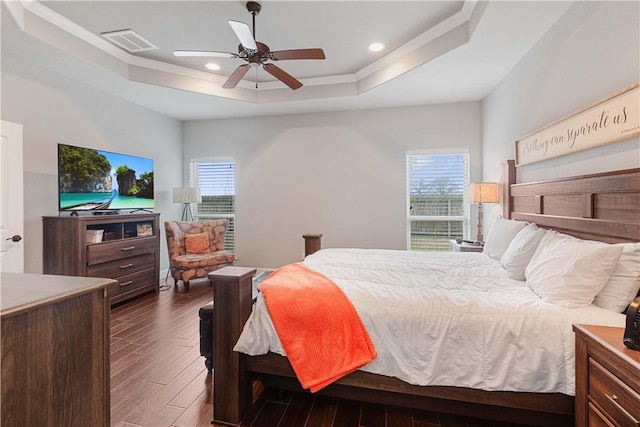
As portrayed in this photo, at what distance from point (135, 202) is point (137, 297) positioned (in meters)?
1.31

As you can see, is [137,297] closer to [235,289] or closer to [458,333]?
[235,289]

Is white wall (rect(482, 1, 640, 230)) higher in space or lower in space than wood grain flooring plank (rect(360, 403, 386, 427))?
higher

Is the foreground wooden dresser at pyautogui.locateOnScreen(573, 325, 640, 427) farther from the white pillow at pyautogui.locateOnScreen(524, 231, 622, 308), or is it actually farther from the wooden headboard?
the wooden headboard

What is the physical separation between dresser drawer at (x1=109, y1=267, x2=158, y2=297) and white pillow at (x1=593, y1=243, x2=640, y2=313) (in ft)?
14.4

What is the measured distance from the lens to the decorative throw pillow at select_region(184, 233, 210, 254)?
15.1 feet

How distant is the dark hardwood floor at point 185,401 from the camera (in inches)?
69.4

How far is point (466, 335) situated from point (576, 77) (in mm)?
2078

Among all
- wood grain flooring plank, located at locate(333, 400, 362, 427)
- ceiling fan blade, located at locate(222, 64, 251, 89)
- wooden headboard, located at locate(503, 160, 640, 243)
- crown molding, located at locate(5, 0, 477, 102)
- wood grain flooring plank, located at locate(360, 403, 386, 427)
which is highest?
crown molding, located at locate(5, 0, 477, 102)

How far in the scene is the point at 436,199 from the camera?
465 cm

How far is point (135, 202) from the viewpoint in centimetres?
423

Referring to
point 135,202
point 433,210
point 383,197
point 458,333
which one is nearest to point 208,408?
point 458,333

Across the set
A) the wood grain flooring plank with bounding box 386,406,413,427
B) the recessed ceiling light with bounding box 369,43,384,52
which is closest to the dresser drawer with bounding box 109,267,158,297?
the wood grain flooring plank with bounding box 386,406,413,427

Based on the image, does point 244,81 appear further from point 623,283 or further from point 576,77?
point 623,283

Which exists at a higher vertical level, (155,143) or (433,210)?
(155,143)
